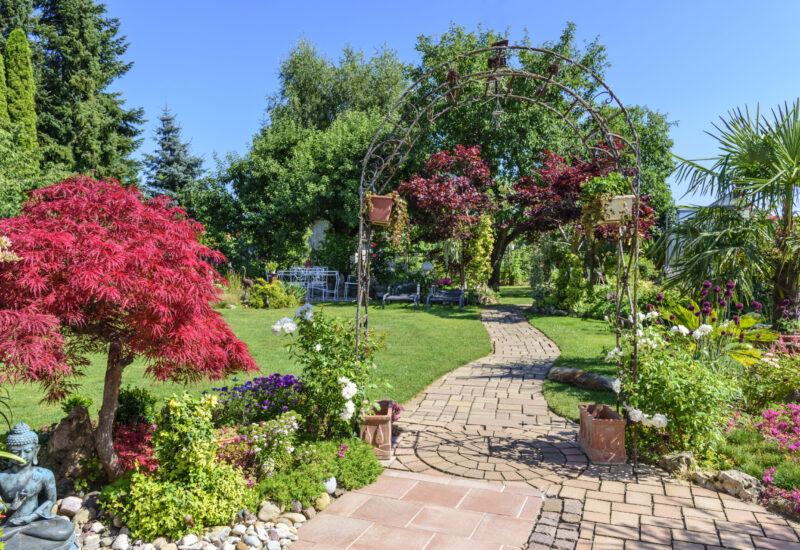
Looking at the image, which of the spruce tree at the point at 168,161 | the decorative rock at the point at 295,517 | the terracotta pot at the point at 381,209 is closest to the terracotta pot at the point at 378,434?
the decorative rock at the point at 295,517

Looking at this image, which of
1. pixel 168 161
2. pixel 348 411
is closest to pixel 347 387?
pixel 348 411

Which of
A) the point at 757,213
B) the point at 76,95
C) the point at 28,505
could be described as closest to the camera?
the point at 28,505

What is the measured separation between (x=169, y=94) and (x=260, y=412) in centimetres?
2349

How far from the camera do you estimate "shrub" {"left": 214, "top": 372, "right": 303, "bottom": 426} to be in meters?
4.48

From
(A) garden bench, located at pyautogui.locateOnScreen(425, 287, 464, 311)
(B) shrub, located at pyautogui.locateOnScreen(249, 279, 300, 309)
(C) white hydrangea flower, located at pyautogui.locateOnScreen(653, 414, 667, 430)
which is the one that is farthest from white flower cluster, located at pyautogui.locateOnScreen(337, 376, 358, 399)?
(A) garden bench, located at pyautogui.locateOnScreen(425, 287, 464, 311)

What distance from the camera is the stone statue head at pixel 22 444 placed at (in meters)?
2.62

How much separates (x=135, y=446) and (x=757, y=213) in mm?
7410

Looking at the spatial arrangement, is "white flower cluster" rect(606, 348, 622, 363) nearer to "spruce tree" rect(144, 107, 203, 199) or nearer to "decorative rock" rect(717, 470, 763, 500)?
"decorative rock" rect(717, 470, 763, 500)

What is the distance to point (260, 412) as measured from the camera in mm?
4562

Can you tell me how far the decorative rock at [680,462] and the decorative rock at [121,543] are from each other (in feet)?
12.7

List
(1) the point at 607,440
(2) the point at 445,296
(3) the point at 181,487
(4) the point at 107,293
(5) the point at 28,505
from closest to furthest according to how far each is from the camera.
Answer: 1. (5) the point at 28,505
2. (4) the point at 107,293
3. (3) the point at 181,487
4. (1) the point at 607,440
5. (2) the point at 445,296

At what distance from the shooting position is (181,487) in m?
3.04

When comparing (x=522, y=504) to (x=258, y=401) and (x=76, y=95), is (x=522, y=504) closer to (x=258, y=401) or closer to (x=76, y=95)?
(x=258, y=401)

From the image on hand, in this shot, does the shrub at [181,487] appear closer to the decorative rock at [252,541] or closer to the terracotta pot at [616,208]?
the decorative rock at [252,541]
